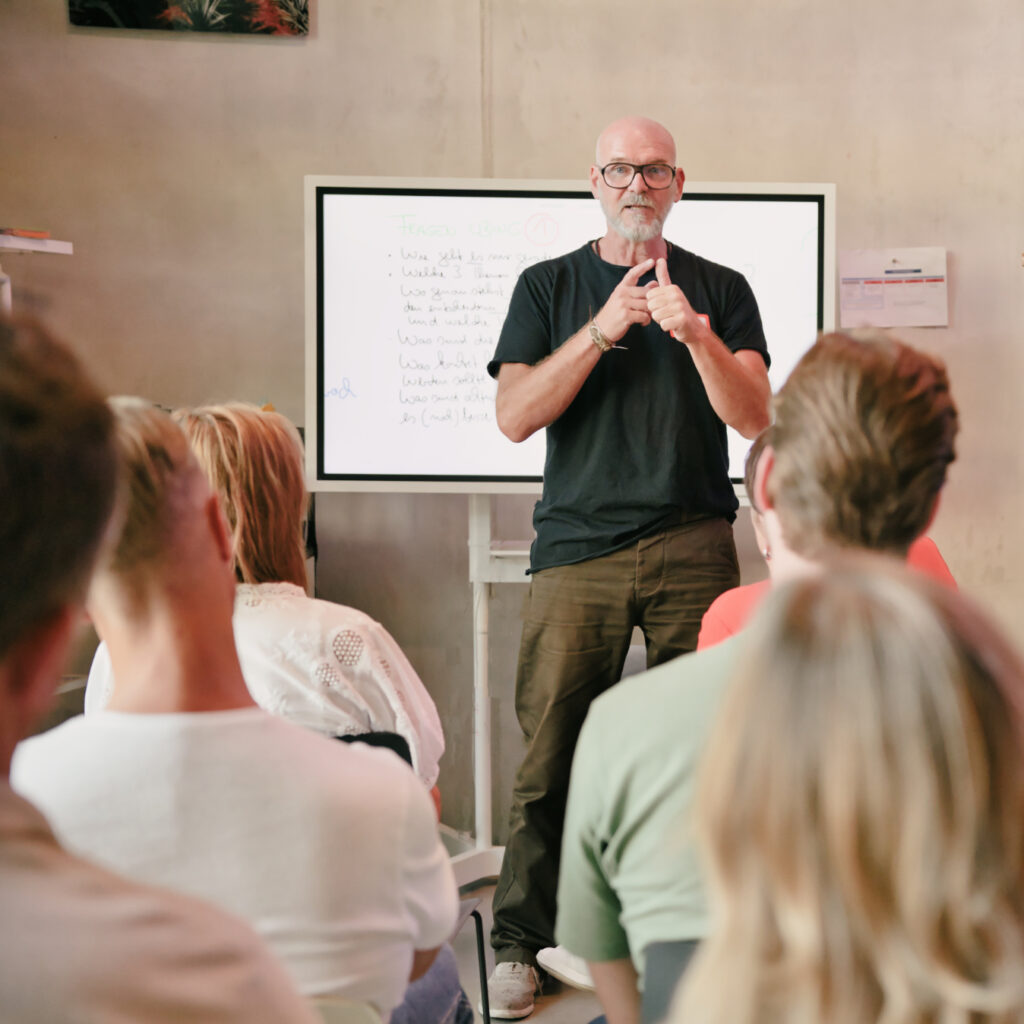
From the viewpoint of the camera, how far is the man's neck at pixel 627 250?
2.30 m

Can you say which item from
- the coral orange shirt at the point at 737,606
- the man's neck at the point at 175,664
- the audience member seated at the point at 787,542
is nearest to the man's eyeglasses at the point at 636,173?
the coral orange shirt at the point at 737,606

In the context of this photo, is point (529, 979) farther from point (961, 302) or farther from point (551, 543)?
point (961, 302)

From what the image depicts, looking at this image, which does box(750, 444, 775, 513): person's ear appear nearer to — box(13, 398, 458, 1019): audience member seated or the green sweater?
the green sweater

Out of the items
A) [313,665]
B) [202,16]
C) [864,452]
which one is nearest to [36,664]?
[864,452]

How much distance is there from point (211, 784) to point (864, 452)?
1.99ft

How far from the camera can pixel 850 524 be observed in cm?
92

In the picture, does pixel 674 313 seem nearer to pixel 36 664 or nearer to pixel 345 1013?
pixel 345 1013

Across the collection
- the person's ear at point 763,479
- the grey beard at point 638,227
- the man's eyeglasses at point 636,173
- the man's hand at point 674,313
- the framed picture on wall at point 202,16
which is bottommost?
the person's ear at point 763,479

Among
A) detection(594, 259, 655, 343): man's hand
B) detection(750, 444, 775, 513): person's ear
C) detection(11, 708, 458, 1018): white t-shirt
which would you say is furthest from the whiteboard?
detection(11, 708, 458, 1018): white t-shirt

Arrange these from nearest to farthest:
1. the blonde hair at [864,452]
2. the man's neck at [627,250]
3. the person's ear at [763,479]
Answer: the blonde hair at [864,452] < the person's ear at [763,479] < the man's neck at [627,250]

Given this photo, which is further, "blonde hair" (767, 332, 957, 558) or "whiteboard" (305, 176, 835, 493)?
"whiteboard" (305, 176, 835, 493)

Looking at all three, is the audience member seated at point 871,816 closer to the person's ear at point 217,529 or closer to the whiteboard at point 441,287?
the person's ear at point 217,529

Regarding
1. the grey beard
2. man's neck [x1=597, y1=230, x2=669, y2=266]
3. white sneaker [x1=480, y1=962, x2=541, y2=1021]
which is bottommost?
white sneaker [x1=480, y1=962, x2=541, y2=1021]

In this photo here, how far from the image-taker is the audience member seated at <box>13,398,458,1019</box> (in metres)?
0.79
